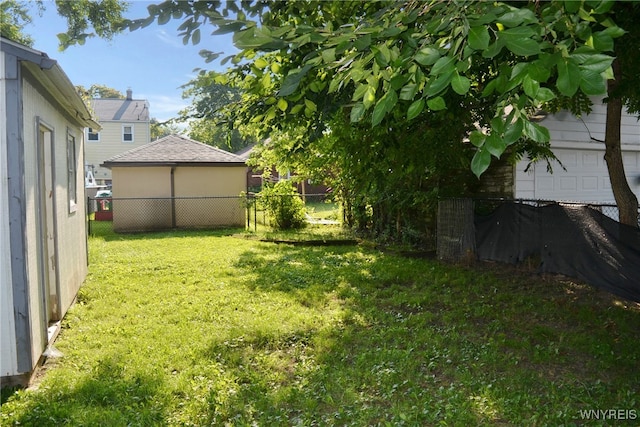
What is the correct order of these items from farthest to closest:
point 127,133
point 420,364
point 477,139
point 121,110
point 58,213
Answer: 1. point 121,110
2. point 127,133
3. point 58,213
4. point 420,364
5. point 477,139

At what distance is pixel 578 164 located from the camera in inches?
375

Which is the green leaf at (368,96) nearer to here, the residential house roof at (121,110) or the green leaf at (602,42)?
the green leaf at (602,42)

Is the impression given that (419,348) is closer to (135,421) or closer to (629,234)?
(135,421)

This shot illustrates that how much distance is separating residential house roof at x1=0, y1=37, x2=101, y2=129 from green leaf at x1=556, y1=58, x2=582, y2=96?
345 centimetres

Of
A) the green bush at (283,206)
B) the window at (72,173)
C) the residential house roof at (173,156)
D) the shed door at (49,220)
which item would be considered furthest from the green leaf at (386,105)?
the residential house roof at (173,156)

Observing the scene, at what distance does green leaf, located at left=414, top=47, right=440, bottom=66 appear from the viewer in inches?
67.8

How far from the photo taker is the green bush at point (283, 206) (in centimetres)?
1383

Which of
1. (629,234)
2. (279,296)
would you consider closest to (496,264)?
(629,234)

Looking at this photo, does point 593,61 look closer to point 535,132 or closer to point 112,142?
point 535,132

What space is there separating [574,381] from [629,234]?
2613mm

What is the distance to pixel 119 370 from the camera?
12.6 ft

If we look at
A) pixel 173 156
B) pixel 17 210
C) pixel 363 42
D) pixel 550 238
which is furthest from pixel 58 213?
pixel 173 156

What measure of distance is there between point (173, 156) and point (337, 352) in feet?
39.1

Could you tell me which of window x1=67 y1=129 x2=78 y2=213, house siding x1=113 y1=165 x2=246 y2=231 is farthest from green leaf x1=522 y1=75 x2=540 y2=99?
house siding x1=113 y1=165 x2=246 y2=231
